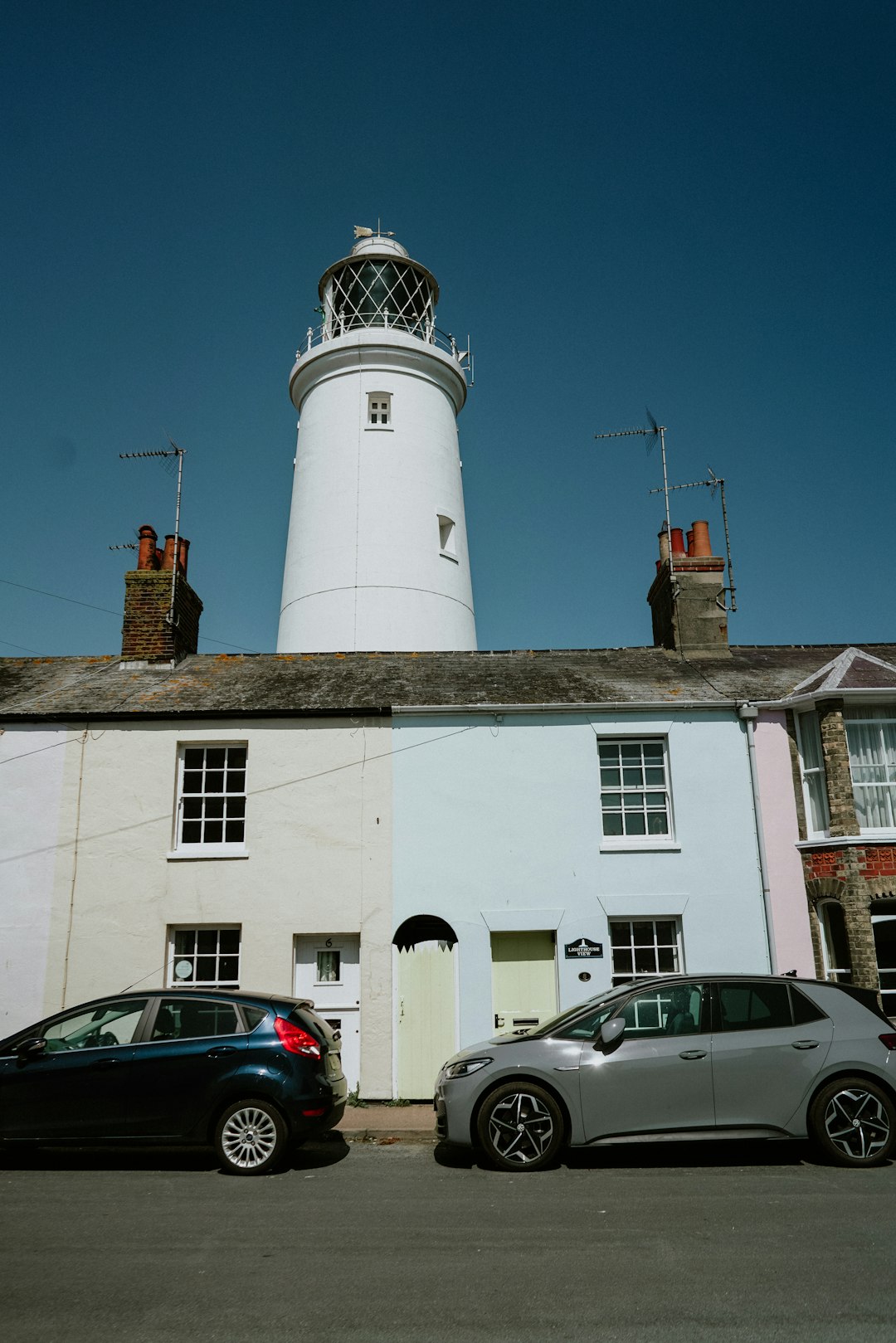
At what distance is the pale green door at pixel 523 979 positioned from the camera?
13.9 m

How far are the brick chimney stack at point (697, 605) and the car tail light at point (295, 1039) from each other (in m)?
10.5

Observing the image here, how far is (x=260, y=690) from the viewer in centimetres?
1571

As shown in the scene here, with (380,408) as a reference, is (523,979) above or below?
below

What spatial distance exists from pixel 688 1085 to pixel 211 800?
843 centimetres

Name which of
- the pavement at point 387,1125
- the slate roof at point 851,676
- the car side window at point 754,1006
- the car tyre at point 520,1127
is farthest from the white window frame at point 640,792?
the car tyre at point 520,1127

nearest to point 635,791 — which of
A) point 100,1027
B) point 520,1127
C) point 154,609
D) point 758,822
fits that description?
point 758,822

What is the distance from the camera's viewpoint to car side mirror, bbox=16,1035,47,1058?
30.1 ft

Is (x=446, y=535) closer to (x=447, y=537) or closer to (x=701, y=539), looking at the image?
(x=447, y=537)

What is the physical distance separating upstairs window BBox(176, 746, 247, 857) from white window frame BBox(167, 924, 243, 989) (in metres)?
1.04

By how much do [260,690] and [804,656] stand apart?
9290mm

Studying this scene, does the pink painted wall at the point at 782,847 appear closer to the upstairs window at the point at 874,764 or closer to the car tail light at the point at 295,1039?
the upstairs window at the point at 874,764

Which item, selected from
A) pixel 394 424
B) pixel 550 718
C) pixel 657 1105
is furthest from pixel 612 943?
pixel 394 424

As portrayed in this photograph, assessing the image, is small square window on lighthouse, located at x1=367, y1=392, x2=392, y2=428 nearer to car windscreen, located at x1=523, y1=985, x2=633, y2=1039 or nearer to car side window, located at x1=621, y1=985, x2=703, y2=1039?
car windscreen, located at x1=523, y1=985, x2=633, y2=1039

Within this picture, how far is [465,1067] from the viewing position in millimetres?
9047
